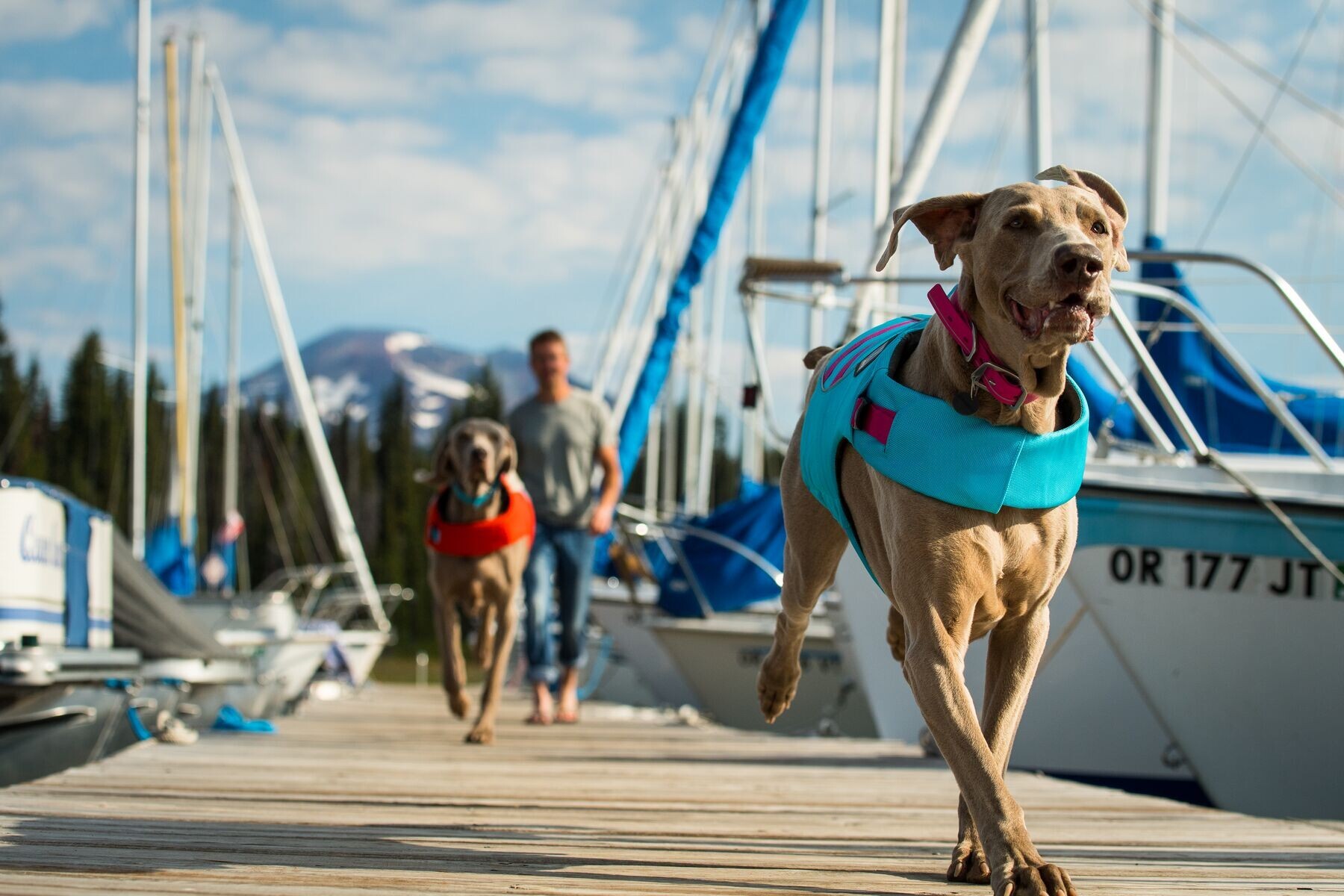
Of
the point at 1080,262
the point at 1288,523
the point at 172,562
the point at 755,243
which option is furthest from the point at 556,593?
the point at 755,243

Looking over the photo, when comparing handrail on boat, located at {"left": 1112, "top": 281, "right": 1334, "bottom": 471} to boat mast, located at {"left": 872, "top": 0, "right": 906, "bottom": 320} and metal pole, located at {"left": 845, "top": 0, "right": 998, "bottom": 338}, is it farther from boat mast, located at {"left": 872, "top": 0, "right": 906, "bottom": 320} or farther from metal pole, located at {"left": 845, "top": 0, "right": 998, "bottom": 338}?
boat mast, located at {"left": 872, "top": 0, "right": 906, "bottom": 320}

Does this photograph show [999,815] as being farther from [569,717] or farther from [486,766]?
[569,717]

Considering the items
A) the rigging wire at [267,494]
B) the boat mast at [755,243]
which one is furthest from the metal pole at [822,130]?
the rigging wire at [267,494]

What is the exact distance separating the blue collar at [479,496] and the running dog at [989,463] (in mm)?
4339

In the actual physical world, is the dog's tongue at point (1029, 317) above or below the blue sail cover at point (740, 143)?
below

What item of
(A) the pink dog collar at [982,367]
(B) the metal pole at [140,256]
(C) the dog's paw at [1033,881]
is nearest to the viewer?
(C) the dog's paw at [1033,881]

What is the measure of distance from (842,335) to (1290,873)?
4455mm

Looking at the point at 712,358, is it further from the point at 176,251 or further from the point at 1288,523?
the point at 1288,523

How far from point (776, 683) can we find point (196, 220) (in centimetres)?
2165

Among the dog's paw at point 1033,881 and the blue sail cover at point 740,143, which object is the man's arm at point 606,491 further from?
the dog's paw at point 1033,881

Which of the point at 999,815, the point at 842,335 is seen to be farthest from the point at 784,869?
the point at 842,335

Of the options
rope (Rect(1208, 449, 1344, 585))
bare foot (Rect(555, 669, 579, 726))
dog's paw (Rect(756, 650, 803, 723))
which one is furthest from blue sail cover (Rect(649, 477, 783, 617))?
dog's paw (Rect(756, 650, 803, 723))

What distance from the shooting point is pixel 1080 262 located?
2527mm

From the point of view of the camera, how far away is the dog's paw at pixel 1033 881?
2475 mm
